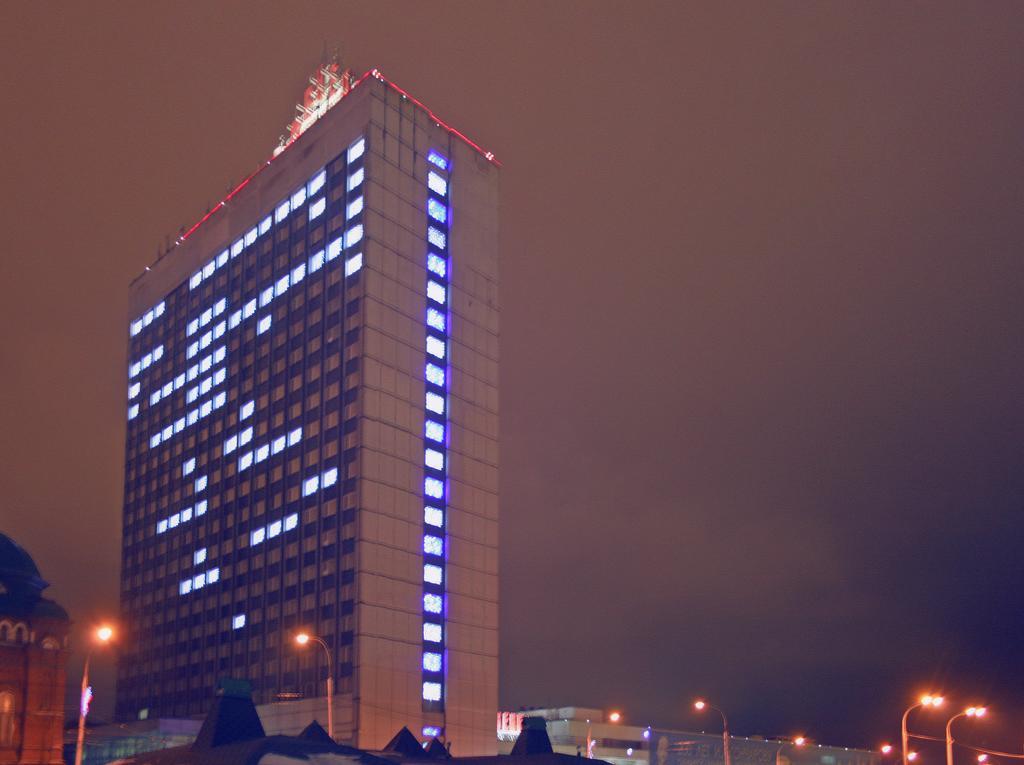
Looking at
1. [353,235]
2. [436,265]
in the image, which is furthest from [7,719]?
[436,265]

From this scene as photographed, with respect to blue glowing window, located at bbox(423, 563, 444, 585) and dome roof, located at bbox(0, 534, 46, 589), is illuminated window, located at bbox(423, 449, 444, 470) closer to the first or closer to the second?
blue glowing window, located at bbox(423, 563, 444, 585)

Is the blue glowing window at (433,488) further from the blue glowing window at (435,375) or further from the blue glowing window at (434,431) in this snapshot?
the blue glowing window at (435,375)

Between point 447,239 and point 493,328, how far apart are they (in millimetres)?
12303

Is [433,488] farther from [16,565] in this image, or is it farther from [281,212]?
[16,565]

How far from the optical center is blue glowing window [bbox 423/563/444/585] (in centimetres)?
12945

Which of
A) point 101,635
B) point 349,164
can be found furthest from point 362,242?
point 101,635

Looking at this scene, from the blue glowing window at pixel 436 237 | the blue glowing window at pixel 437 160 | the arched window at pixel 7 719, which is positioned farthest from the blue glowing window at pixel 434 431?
the arched window at pixel 7 719

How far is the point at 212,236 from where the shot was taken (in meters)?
162

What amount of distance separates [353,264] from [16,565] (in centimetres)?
4924

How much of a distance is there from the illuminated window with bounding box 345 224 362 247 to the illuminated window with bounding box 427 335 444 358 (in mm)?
13830

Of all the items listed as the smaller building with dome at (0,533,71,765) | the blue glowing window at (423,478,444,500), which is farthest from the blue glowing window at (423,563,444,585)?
the smaller building with dome at (0,533,71,765)

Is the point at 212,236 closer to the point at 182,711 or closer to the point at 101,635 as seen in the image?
the point at 182,711

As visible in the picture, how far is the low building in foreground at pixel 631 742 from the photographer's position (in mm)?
150750

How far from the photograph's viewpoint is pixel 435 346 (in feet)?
448
